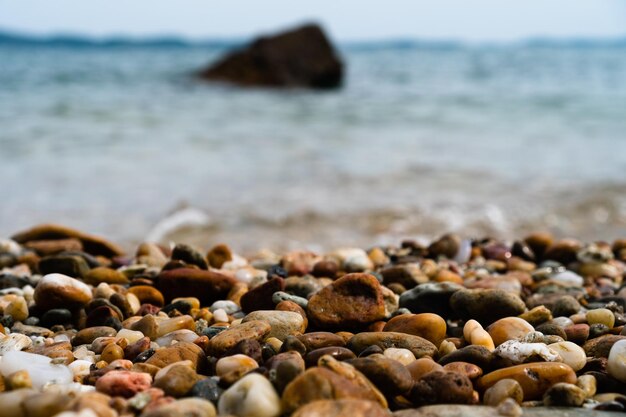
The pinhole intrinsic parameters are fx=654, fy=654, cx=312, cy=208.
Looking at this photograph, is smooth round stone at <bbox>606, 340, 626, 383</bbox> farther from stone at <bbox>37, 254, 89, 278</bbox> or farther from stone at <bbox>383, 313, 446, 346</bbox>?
stone at <bbox>37, 254, 89, 278</bbox>

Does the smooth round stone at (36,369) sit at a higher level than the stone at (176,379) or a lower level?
higher

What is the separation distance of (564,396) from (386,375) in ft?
1.50

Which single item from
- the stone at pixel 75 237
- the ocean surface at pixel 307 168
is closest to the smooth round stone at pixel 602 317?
the ocean surface at pixel 307 168

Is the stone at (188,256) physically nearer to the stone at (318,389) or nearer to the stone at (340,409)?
the stone at (318,389)

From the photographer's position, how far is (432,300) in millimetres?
2414

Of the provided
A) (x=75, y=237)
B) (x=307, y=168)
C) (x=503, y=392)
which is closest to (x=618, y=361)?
(x=503, y=392)

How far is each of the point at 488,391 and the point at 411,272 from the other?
1.10m

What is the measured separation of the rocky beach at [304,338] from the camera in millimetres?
1553

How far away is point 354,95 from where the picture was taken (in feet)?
47.3

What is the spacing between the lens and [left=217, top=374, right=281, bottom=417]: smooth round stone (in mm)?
1480

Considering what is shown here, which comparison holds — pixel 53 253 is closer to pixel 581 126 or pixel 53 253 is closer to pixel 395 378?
pixel 395 378

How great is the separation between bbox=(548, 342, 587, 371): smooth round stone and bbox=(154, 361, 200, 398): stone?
40.5 inches

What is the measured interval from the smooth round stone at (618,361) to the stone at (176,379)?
1112mm

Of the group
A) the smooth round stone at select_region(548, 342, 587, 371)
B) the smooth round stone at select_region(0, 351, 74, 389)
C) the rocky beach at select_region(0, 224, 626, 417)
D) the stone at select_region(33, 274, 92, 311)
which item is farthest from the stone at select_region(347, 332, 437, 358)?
the stone at select_region(33, 274, 92, 311)
